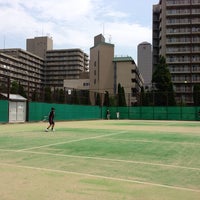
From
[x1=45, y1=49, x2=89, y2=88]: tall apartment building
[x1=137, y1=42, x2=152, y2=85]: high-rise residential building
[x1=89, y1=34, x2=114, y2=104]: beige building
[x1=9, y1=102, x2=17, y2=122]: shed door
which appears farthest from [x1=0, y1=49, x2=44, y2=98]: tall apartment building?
[x1=9, y1=102, x2=17, y2=122]: shed door

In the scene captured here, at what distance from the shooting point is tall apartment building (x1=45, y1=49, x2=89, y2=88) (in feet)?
427

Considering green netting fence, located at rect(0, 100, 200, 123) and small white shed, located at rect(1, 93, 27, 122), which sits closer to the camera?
small white shed, located at rect(1, 93, 27, 122)

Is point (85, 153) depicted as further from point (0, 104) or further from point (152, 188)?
point (0, 104)

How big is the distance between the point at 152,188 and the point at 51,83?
128 metres

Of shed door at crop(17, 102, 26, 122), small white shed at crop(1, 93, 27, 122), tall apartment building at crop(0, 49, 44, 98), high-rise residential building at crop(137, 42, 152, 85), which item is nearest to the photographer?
small white shed at crop(1, 93, 27, 122)

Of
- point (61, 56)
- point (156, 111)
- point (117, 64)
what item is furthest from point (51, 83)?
point (156, 111)

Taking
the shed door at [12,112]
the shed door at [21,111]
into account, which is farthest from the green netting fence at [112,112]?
the shed door at [12,112]

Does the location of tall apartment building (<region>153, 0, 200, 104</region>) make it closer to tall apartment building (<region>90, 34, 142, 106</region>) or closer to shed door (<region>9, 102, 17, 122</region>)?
tall apartment building (<region>90, 34, 142, 106</region>)

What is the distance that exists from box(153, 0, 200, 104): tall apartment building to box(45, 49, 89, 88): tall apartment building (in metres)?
50.6

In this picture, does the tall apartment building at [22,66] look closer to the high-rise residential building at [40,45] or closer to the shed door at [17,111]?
the high-rise residential building at [40,45]

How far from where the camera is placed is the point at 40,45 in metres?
140

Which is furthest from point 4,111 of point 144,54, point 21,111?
point 144,54

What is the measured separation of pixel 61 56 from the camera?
132m

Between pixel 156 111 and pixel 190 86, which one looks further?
pixel 190 86
